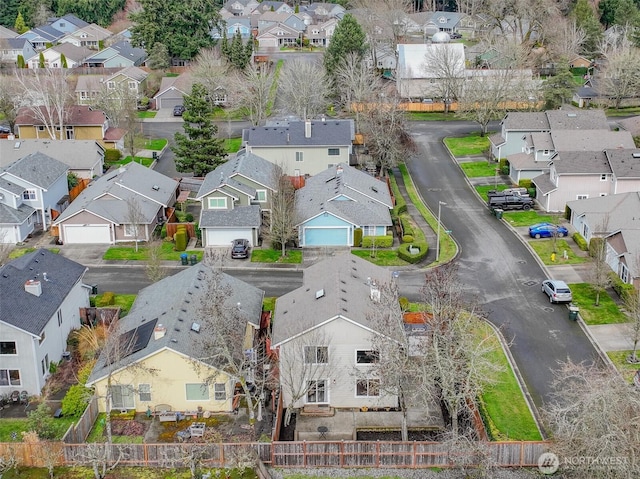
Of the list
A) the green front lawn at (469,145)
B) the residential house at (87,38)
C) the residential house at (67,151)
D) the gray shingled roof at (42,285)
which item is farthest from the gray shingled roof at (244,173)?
the residential house at (87,38)

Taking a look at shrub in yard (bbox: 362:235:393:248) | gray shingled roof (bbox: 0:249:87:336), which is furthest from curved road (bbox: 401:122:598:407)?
gray shingled roof (bbox: 0:249:87:336)

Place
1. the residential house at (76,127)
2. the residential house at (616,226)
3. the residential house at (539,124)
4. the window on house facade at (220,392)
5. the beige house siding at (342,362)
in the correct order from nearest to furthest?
the beige house siding at (342,362)
the window on house facade at (220,392)
the residential house at (616,226)
the residential house at (539,124)
the residential house at (76,127)

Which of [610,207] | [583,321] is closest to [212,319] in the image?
[583,321]

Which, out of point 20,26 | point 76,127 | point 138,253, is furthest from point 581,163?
point 20,26

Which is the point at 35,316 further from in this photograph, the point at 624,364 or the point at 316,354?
the point at 624,364

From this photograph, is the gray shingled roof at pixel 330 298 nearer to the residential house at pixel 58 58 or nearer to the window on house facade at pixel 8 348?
the window on house facade at pixel 8 348

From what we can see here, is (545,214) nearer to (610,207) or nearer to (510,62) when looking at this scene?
(610,207)

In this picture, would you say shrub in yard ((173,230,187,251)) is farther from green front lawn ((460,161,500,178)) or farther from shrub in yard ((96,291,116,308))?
green front lawn ((460,161,500,178))
